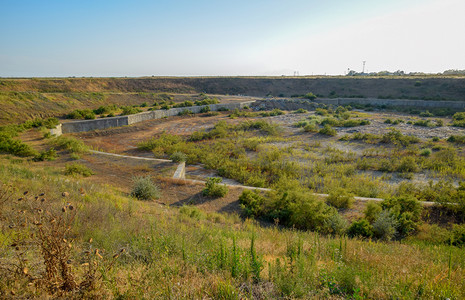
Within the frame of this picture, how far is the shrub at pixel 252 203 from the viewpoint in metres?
8.49

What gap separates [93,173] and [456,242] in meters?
12.2

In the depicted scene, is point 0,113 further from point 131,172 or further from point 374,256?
point 374,256

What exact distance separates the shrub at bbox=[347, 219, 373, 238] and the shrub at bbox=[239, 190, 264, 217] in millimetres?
2735

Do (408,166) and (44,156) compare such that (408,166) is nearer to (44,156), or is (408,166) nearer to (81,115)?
(44,156)

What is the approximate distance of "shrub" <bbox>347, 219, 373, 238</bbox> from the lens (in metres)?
6.90

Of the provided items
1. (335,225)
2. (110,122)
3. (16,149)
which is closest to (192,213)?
(335,225)

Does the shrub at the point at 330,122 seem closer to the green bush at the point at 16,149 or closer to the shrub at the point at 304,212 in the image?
the shrub at the point at 304,212

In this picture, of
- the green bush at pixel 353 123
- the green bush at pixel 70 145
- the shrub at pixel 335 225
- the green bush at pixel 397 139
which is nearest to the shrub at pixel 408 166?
the green bush at pixel 397 139

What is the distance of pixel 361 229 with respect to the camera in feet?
22.9

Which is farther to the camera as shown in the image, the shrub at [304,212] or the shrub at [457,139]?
the shrub at [457,139]

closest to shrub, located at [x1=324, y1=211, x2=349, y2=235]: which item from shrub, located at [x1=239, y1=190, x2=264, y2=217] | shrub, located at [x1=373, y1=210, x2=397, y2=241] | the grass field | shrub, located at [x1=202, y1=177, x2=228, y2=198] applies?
the grass field

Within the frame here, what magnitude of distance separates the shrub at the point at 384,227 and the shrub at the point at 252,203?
10.9ft

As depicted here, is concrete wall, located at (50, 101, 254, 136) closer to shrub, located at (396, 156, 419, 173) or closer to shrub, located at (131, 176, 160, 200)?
shrub, located at (131, 176, 160, 200)

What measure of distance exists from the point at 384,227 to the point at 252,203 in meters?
3.78
